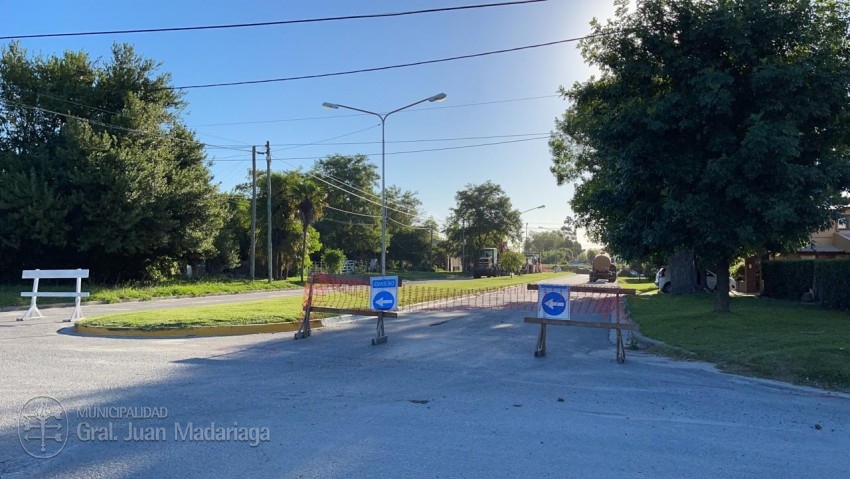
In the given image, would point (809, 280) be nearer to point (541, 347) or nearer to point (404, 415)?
point (541, 347)

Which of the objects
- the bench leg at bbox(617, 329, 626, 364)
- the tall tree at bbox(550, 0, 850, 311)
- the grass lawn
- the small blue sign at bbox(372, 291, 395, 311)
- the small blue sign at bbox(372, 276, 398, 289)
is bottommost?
the grass lawn

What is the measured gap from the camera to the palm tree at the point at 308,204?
46.6 m

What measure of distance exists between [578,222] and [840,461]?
27.6m

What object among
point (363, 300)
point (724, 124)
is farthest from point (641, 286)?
point (363, 300)

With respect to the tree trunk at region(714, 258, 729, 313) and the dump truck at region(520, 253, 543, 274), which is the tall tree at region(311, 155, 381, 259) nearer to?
the dump truck at region(520, 253, 543, 274)

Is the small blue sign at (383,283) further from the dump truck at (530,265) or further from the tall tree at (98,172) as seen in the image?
the dump truck at (530,265)

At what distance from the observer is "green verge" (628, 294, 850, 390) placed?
927 centimetres

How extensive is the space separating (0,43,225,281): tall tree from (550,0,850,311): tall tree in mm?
23186

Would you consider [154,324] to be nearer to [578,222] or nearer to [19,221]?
[19,221]

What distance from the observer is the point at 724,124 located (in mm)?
14609

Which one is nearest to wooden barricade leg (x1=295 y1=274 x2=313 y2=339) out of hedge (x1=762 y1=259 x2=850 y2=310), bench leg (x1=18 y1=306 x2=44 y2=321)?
bench leg (x1=18 y1=306 x2=44 y2=321)

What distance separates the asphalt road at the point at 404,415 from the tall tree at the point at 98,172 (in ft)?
61.7

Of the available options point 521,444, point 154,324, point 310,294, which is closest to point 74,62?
point 154,324

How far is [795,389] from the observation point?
8570 millimetres
